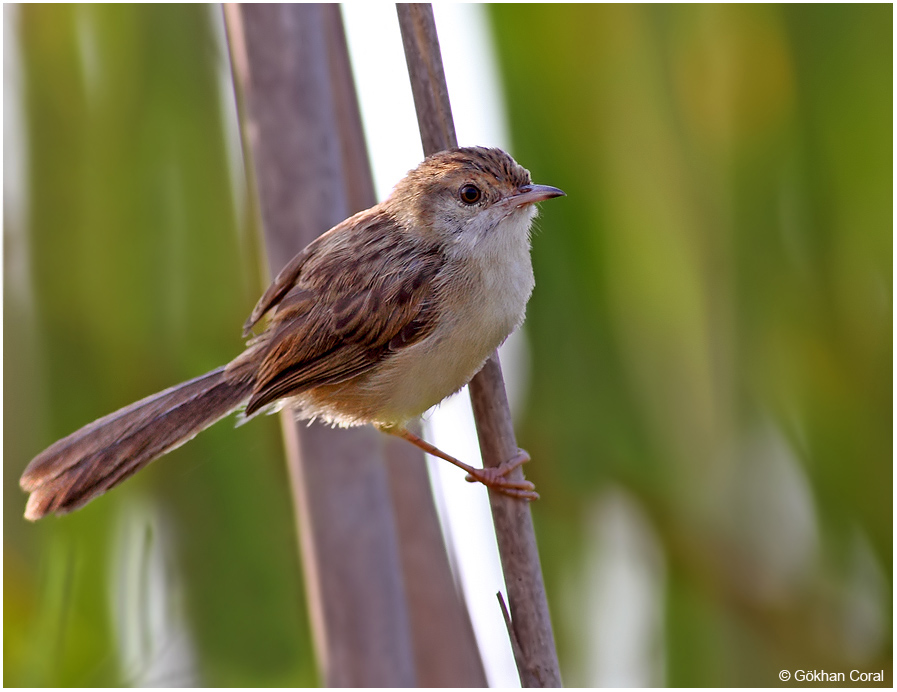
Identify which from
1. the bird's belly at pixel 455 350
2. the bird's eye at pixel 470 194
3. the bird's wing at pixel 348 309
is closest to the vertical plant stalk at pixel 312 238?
the bird's wing at pixel 348 309

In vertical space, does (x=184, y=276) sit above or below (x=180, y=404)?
above

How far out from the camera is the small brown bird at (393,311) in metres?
2.13

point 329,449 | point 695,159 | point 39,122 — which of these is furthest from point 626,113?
point 39,122

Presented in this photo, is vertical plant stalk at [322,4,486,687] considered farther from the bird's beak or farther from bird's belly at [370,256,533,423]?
the bird's beak

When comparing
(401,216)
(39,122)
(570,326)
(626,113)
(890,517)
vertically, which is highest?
(39,122)

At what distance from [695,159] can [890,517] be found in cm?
107

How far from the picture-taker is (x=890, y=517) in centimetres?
225

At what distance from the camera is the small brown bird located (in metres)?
2.13

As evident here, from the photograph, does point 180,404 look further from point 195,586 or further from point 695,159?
point 695,159

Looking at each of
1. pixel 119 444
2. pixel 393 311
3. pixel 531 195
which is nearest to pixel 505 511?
pixel 393 311

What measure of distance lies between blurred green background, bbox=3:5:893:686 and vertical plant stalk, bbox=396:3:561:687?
406mm

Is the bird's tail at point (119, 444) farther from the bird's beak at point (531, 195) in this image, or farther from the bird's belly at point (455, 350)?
the bird's beak at point (531, 195)

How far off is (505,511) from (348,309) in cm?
66

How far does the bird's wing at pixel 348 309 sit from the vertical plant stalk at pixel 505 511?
0.36m
